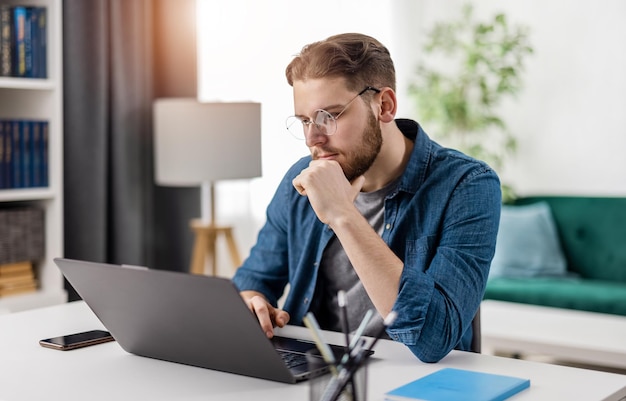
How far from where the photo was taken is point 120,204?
13.0 feet

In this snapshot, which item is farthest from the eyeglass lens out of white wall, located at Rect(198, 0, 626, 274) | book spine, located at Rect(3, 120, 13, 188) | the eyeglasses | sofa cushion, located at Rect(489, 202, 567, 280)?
sofa cushion, located at Rect(489, 202, 567, 280)

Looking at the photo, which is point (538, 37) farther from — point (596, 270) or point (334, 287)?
point (334, 287)

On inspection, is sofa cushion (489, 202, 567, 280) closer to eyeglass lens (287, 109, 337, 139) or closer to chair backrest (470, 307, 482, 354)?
chair backrest (470, 307, 482, 354)

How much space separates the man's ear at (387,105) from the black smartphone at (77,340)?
72 cm

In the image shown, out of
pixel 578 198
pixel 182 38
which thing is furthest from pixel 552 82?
pixel 182 38

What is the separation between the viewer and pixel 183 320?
1406mm

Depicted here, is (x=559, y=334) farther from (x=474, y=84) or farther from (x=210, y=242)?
(x=474, y=84)

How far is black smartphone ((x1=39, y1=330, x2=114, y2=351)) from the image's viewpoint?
5.36 ft

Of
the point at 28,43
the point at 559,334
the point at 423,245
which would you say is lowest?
the point at 559,334

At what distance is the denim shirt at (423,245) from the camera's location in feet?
5.24

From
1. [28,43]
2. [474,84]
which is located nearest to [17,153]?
[28,43]

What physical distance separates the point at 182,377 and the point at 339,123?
647 millimetres

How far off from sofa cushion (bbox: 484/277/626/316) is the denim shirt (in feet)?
7.53

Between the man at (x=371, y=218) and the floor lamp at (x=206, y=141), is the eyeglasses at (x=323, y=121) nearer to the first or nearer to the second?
the man at (x=371, y=218)
